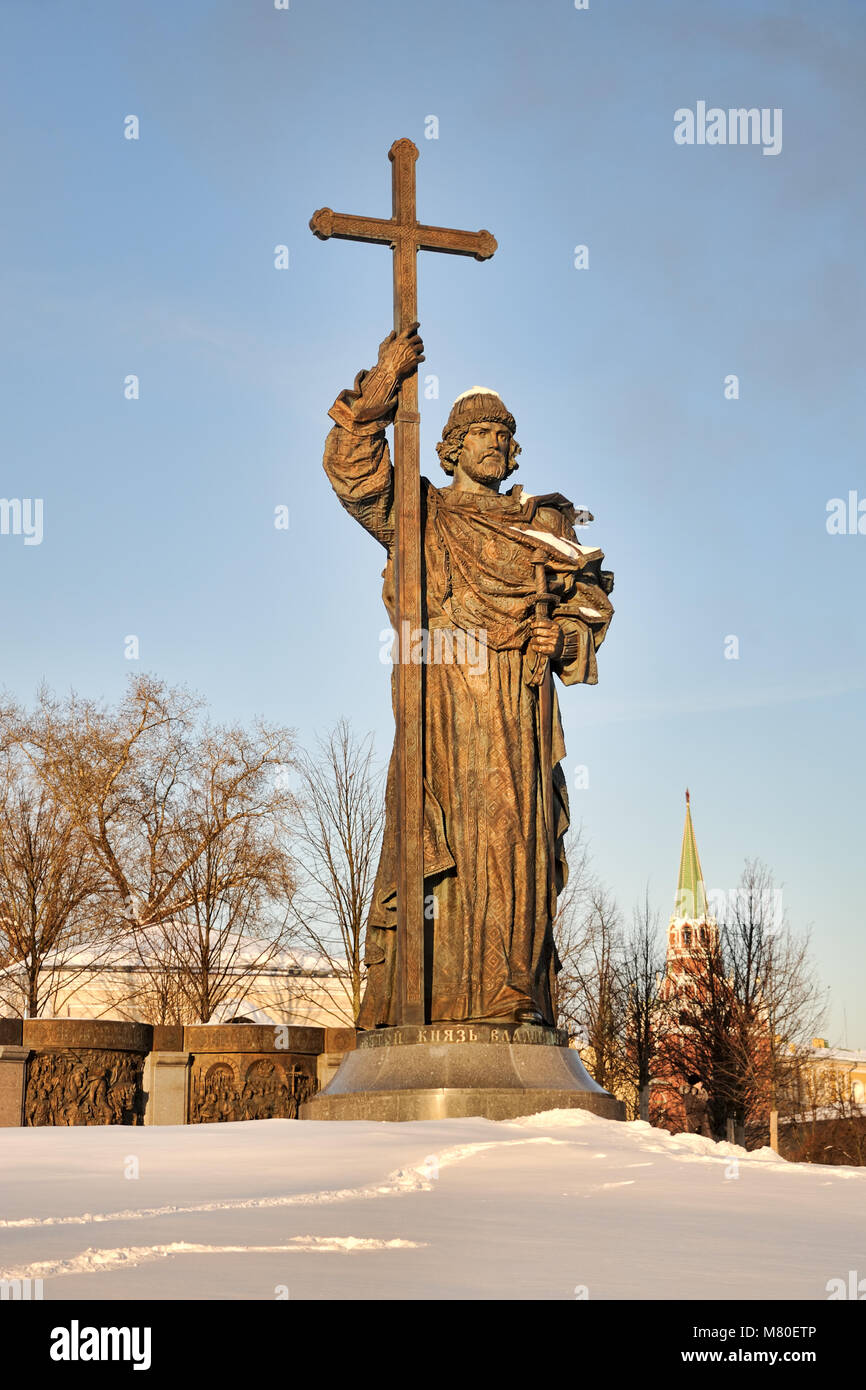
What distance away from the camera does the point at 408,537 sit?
28.2 feet

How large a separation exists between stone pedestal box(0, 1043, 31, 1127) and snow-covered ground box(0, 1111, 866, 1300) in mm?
5574

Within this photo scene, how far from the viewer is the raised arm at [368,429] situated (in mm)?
8617

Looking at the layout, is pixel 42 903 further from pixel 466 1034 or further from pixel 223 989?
pixel 466 1034

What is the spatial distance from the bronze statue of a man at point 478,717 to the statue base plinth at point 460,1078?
408mm

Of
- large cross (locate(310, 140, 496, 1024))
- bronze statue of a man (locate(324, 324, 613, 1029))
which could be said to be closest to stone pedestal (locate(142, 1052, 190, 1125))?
bronze statue of a man (locate(324, 324, 613, 1029))

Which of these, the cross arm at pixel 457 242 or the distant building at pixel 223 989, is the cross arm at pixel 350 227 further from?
the distant building at pixel 223 989

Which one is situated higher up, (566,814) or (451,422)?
(451,422)

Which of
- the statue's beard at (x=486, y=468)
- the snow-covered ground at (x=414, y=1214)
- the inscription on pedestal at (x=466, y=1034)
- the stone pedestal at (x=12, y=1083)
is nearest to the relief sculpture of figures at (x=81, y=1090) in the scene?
the stone pedestal at (x=12, y=1083)

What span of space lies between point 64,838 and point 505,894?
2388 centimetres

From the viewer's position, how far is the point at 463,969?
27.7 feet

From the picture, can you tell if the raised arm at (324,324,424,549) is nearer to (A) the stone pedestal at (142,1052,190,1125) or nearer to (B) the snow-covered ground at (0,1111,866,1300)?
(B) the snow-covered ground at (0,1111,866,1300)

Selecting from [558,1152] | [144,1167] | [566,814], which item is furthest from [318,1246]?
[566,814]

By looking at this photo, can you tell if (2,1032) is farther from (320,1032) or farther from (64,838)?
Answer: (64,838)

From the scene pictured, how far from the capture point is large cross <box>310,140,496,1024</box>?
823cm
